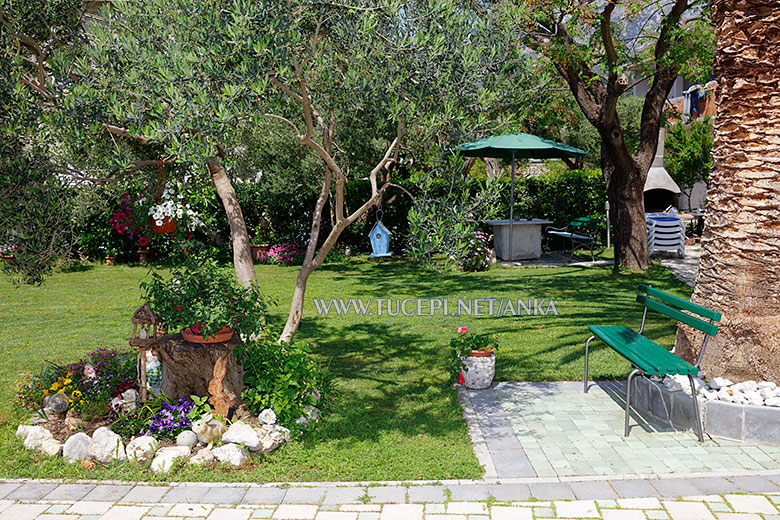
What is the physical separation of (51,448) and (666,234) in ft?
46.5

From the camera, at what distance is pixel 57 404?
5.68 meters

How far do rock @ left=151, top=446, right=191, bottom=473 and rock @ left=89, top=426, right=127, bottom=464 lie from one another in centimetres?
30

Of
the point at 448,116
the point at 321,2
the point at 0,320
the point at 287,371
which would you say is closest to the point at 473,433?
the point at 287,371

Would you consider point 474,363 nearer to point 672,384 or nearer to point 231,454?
point 672,384

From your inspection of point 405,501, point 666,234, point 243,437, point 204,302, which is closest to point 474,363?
point 405,501

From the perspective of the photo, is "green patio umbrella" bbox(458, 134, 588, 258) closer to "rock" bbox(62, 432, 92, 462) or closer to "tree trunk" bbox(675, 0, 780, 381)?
"tree trunk" bbox(675, 0, 780, 381)

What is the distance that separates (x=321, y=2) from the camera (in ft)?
16.8

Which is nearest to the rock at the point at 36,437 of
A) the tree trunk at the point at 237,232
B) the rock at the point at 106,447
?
the rock at the point at 106,447

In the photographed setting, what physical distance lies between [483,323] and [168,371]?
203 inches

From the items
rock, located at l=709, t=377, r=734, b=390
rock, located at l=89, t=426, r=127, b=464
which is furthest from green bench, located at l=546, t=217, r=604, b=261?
rock, located at l=89, t=426, r=127, b=464

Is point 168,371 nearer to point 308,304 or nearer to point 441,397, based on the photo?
point 441,397

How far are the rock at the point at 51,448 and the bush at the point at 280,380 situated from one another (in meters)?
1.48

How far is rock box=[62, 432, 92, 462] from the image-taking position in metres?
4.98

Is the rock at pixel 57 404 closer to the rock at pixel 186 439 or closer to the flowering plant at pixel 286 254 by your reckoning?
the rock at pixel 186 439
